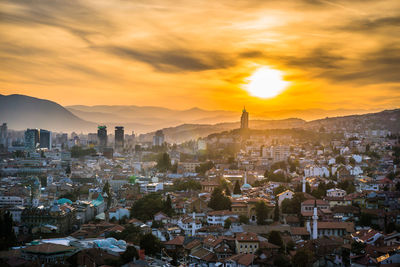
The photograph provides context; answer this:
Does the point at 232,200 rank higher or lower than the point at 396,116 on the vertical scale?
lower

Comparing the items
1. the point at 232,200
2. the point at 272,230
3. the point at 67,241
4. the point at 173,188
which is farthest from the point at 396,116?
the point at 67,241

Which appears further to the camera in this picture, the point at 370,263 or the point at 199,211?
the point at 199,211

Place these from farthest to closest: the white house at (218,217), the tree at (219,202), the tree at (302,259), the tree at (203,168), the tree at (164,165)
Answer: the tree at (164,165), the tree at (203,168), the tree at (219,202), the white house at (218,217), the tree at (302,259)

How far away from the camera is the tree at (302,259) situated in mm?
16922

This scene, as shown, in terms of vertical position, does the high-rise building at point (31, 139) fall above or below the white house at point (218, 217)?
above

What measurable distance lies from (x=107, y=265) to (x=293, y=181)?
19243 millimetres

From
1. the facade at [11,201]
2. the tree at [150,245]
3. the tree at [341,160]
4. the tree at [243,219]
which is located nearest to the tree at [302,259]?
the tree at [150,245]

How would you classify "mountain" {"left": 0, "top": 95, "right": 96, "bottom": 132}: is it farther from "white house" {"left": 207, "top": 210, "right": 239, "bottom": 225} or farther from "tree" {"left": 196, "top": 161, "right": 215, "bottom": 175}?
"white house" {"left": 207, "top": 210, "right": 239, "bottom": 225}

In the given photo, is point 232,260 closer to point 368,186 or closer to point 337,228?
point 337,228

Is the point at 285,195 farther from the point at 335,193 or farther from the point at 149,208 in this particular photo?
the point at 149,208

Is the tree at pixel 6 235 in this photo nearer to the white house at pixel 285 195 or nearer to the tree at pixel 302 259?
the tree at pixel 302 259

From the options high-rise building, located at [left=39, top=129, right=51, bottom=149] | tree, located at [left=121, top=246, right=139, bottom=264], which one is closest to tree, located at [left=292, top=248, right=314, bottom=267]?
tree, located at [left=121, top=246, right=139, bottom=264]

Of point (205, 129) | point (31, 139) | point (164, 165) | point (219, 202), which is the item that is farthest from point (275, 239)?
point (205, 129)

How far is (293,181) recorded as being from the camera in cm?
3381
